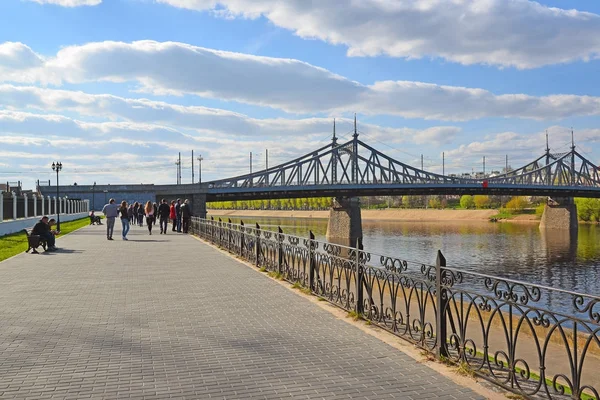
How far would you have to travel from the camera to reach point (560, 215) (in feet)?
220

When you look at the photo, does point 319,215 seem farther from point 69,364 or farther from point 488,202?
point 69,364

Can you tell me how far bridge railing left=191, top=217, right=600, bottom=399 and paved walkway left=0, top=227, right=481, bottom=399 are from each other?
0.40 m

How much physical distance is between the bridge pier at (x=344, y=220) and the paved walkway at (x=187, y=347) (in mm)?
42940

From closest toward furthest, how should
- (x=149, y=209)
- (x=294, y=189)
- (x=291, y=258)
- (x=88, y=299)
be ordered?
1. (x=88, y=299)
2. (x=291, y=258)
3. (x=149, y=209)
4. (x=294, y=189)

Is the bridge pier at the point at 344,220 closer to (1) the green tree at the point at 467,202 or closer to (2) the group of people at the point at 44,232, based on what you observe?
(2) the group of people at the point at 44,232

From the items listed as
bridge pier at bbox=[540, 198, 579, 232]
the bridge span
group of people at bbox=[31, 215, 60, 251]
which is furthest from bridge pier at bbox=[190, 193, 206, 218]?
bridge pier at bbox=[540, 198, 579, 232]

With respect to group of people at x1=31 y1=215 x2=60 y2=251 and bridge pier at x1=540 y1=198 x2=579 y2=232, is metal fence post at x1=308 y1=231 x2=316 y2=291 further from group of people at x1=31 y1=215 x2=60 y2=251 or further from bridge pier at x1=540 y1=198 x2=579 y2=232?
bridge pier at x1=540 y1=198 x2=579 y2=232

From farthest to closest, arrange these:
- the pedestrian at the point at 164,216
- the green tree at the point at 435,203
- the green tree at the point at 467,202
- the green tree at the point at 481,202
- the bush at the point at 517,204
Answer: the green tree at the point at 435,203
the green tree at the point at 467,202
the green tree at the point at 481,202
the bush at the point at 517,204
the pedestrian at the point at 164,216

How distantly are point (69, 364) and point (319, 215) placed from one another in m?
104

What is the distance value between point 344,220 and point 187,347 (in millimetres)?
49332

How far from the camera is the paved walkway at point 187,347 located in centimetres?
413

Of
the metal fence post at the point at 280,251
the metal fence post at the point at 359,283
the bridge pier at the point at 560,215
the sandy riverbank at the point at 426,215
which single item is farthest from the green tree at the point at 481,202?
the metal fence post at the point at 359,283

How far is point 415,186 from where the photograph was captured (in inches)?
2254

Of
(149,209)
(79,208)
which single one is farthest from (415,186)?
(149,209)
